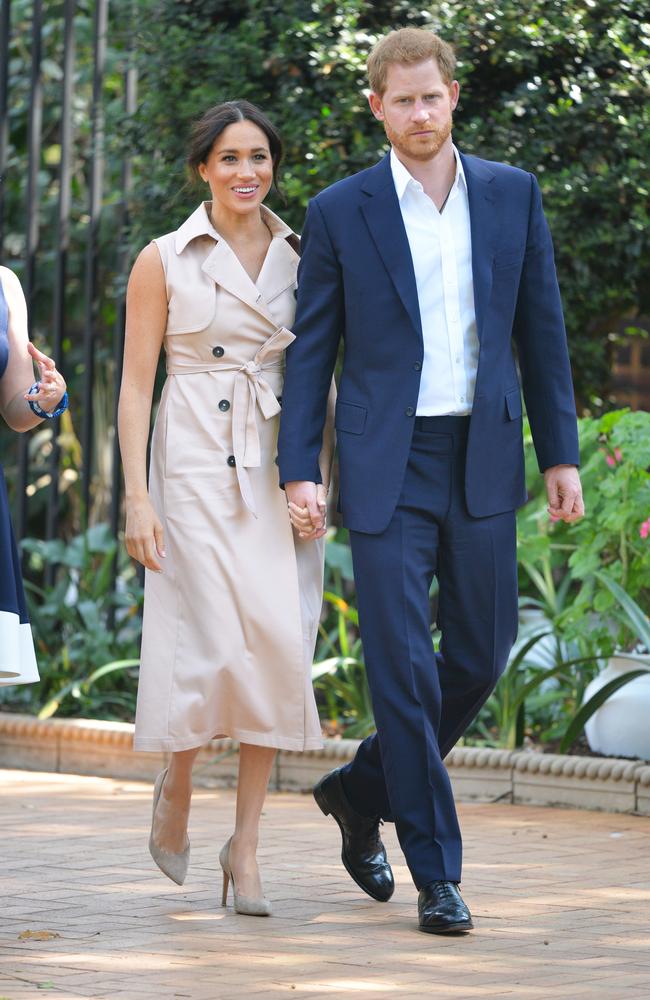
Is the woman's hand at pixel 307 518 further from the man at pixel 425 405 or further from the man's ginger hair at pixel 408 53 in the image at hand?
the man's ginger hair at pixel 408 53

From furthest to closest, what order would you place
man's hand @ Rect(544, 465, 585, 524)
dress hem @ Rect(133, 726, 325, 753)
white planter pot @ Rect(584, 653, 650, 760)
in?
1. white planter pot @ Rect(584, 653, 650, 760)
2. man's hand @ Rect(544, 465, 585, 524)
3. dress hem @ Rect(133, 726, 325, 753)

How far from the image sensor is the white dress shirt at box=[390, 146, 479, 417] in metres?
3.86

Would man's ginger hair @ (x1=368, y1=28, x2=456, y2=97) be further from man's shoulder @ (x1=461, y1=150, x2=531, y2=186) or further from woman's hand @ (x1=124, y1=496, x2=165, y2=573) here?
woman's hand @ (x1=124, y1=496, x2=165, y2=573)

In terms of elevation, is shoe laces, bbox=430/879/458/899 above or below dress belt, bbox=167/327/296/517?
below

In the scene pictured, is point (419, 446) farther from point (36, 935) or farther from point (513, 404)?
point (36, 935)

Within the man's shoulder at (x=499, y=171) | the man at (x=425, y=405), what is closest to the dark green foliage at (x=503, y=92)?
the man's shoulder at (x=499, y=171)

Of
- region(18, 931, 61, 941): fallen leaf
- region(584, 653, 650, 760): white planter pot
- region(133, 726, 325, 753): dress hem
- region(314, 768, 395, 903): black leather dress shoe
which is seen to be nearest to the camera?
region(18, 931, 61, 941): fallen leaf

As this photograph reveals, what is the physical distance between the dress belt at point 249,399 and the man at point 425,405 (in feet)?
0.27

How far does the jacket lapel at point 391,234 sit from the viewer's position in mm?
3832

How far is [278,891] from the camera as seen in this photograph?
4.23m

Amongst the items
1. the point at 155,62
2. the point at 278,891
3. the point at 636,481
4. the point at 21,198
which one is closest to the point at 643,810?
the point at 636,481

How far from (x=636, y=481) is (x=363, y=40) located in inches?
73.1

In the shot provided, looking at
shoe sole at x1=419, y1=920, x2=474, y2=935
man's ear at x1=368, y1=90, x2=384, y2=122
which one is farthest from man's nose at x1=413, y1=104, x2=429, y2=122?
shoe sole at x1=419, y1=920, x2=474, y2=935

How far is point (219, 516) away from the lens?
12.9ft
